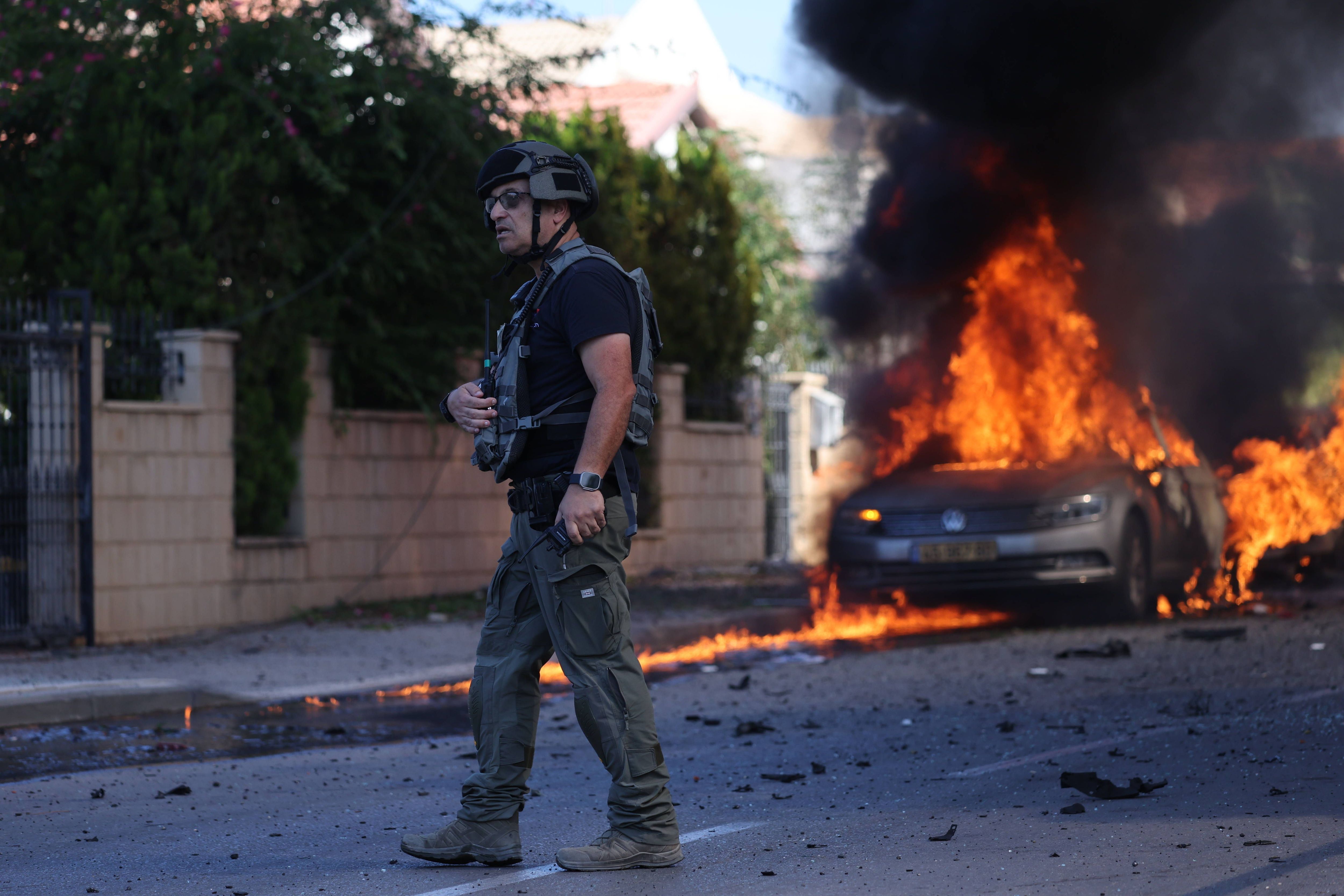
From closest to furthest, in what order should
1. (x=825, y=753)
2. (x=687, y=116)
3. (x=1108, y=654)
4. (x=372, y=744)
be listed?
(x=825, y=753) < (x=372, y=744) < (x=1108, y=654) < (x=687, y=116)

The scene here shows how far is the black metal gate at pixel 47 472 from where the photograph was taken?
10.7 meters

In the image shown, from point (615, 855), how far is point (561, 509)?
3.21 feet

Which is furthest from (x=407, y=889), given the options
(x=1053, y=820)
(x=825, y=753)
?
(x=825, y=753)

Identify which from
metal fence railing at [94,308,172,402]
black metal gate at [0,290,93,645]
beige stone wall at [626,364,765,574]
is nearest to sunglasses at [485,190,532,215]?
black metal gate at [0,290,93,645]

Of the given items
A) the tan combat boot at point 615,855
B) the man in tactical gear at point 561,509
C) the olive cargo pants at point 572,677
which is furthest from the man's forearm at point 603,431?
the tan combat boot at point 615,855

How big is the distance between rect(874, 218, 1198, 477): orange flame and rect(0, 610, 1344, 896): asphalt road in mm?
3810

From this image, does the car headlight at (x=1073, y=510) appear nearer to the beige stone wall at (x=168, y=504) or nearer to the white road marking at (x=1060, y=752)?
the white road marking at (x=1060, y=752)

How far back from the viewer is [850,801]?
230 inches

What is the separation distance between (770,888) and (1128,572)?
Answer: 762 cm

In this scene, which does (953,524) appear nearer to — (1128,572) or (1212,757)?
(1128,572)

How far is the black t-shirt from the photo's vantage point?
186 inches

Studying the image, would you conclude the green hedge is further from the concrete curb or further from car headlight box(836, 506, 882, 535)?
car headlight box(836, 506, 882, 535)

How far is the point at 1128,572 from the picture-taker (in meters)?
11.5

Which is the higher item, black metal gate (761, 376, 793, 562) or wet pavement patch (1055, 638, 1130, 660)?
black metal gate (761, 376, 793, 562)
